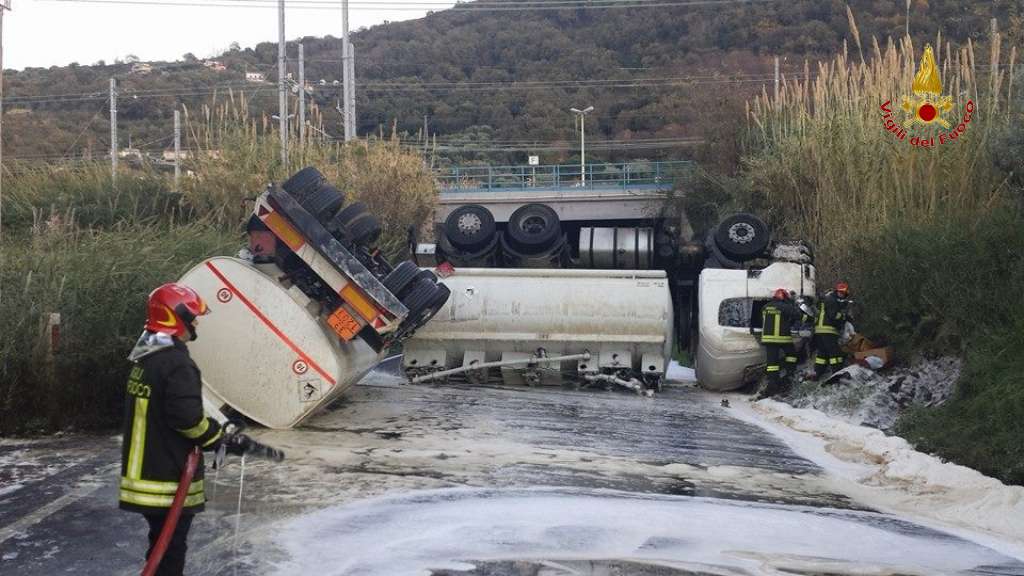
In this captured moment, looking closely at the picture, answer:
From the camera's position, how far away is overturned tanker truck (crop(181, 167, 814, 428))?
10.4 meters

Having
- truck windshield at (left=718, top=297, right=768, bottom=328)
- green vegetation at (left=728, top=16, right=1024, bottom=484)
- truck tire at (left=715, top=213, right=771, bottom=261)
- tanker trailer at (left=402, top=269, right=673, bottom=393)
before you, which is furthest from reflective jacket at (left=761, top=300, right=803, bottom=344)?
truck tire at (left=715, top=213, right=771, bottom=261)

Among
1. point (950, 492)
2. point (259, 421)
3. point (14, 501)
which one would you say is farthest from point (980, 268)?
point (14, 501)

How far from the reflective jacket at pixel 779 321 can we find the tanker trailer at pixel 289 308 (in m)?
6.27

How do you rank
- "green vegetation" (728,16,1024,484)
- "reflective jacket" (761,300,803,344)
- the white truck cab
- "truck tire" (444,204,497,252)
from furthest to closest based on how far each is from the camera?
"truck tire" (444,204,497,252) < the white truck cab < "reflective jacket" (761,300,803,344) < "green vegetation" (728,16,1024,484)

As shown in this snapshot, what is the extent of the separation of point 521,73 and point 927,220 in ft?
202

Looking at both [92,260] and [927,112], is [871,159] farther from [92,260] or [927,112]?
[92,260]

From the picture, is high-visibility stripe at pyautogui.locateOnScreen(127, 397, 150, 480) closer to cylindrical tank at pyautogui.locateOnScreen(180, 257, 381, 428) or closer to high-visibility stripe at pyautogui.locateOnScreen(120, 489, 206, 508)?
high-visibility stripe at pyautogui.locateOnScreen(120, 489, 206, 508)

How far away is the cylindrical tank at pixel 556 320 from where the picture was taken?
15.5m

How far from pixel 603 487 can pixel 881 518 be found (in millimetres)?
1953

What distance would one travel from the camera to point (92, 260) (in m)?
11.2

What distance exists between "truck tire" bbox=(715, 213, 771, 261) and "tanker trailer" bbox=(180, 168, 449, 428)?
8640 mm

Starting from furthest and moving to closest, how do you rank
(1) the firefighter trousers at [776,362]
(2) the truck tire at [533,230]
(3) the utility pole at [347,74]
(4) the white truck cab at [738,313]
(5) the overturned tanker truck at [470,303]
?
(3) the utility pole at [347,74]
(2) the truck tire at [533,230]
(4) the white truck cab at [738,313]
(1) the firefighter trousers at [776,362]
(5) the overturned tanker truck at [470,303]

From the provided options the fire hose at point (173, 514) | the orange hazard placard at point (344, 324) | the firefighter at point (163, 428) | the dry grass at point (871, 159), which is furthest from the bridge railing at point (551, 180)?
the fire hose at point (173, 514)

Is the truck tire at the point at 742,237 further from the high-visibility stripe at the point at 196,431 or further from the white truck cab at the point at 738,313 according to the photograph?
the high-visibility stripe at the point at 196,431
